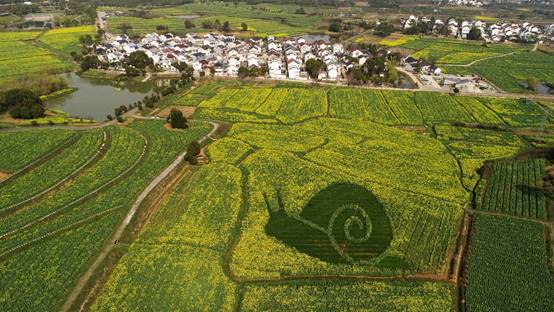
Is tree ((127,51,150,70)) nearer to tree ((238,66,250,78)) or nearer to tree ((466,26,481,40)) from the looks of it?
tree ((238,66,250,78))

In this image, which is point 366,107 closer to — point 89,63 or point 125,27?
point 89,63

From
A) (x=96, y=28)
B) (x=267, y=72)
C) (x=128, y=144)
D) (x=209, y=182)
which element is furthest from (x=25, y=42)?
(x=209, y=182)

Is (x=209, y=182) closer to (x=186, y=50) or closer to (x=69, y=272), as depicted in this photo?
(x=69, y=272)

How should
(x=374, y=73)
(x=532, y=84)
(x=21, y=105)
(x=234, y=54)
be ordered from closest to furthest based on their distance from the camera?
1. (x=21, y=105)
2. (x=532, y=84)
3. (x=374, y=73)
4. (x=234, y=54)

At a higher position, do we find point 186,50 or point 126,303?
point 186,50


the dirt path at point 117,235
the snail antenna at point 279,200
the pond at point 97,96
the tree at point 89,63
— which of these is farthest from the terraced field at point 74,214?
the tree at point 89,63

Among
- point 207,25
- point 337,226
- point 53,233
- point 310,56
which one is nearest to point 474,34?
point 310,56
